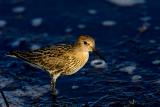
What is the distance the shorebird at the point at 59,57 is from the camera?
890cm

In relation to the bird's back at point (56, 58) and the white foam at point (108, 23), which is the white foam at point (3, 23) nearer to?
the white foam at point (108, 23)

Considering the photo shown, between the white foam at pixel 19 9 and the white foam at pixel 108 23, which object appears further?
the white foam at pixel 19 9

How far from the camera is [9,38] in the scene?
11328 mm

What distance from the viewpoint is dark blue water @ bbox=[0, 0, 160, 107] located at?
29.1 ft

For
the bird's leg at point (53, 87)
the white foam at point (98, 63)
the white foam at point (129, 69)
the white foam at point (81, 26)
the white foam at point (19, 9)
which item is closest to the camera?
the bird's leg at point (53, 87)

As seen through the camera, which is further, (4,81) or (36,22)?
(36,22)

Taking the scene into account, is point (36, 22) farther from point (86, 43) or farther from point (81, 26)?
point (86, 43)

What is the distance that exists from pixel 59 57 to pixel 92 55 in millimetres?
1783

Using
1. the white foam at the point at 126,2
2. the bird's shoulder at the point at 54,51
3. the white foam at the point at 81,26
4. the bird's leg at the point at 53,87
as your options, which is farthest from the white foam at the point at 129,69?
the white foam at the point at 126,2

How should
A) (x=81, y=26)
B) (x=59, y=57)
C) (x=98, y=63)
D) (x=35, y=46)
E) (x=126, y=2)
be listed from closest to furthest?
(x=59, y=57) < (x=98, y=63) < (x=35, y=46) < (x=81, y=26) < (x=126, y=2)

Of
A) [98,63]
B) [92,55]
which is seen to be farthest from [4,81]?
[92,55]

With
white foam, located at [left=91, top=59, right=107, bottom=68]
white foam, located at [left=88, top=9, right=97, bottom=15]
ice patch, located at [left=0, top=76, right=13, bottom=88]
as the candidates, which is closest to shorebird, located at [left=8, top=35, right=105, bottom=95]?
ice patch, located at [left=0, top=76, right=13, bottom=88]

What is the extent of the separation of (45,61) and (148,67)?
6.61 ft

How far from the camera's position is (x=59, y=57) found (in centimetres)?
892
